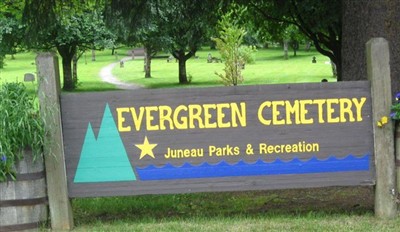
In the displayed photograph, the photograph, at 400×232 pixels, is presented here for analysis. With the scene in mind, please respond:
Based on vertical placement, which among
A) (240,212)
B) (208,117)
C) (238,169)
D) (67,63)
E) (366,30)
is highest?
(366,30)

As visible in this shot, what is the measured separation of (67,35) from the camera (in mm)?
35375

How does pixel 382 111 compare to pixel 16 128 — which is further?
pixel 382 111

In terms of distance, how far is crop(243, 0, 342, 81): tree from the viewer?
10727 mm

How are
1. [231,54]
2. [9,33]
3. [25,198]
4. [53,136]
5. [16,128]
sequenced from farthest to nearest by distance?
1. [231,54]
2. [9,33]
3. [53,136]
4. [25,198]
5. [16,128]

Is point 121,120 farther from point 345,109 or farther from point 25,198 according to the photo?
point 345,109

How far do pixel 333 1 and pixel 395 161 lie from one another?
17.4ft

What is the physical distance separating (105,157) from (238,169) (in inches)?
51.6

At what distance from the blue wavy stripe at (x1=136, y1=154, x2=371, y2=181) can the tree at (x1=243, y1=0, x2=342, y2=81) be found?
449 centimetres

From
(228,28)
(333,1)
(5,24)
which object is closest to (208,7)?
(333,1)

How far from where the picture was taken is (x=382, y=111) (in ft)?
19.1

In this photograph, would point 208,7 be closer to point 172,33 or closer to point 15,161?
point 15,161

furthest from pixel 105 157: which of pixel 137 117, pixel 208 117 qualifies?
pixel 208 117

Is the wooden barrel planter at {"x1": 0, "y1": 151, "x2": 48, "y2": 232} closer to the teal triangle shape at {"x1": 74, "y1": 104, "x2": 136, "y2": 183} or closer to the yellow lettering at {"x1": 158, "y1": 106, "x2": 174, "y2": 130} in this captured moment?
the teal triangle shape at {"x1": 74, "y1": 104, "x2": 136, "y2": 183}

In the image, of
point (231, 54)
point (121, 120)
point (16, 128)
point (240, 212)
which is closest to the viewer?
point (16, 128)
